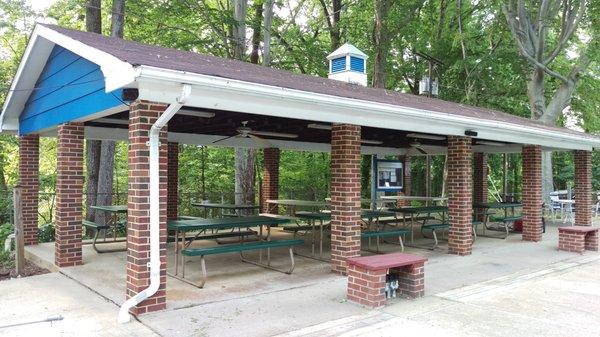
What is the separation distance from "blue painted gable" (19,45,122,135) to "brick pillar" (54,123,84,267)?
0.99ft

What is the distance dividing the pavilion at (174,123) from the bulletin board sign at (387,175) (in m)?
0.81

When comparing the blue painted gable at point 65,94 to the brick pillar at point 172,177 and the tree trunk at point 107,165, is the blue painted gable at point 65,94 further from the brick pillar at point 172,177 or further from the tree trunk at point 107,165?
the tree trunk at point 107,165

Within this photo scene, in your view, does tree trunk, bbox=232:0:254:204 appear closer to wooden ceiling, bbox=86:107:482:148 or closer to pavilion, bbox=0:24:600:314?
pavilion, bbox=0:24:600:314

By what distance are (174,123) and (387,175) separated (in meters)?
6.41

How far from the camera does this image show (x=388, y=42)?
1700cm

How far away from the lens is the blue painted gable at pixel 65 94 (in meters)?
5.79

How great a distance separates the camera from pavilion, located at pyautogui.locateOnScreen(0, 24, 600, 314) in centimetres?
501

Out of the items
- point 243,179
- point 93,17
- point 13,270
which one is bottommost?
point 13,270

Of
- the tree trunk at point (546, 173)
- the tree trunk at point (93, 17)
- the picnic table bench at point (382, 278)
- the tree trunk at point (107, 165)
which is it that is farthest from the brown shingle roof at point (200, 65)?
the tree trunk at point (546, 173)

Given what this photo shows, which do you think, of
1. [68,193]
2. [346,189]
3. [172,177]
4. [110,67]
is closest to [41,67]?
[68,193]

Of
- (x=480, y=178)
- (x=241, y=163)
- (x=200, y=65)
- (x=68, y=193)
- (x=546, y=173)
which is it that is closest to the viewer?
(x=200, y=65)

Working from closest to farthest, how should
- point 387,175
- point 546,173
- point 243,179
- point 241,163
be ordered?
point 387,175, point 243,179, point 241,163, point 546,173

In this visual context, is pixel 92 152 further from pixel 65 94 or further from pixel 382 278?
pixel 382 278

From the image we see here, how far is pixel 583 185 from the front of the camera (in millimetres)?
13023
